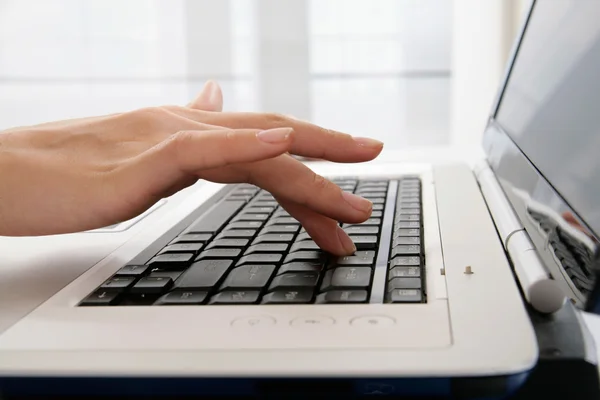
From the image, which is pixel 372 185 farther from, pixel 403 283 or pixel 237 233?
pixel 403 283

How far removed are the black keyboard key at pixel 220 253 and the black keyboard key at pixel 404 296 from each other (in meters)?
0.14

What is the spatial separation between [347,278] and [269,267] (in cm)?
6

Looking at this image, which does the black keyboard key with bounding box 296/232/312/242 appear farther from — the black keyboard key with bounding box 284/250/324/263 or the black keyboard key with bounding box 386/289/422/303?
the black keyboard key with bounding box 386/289/422/303

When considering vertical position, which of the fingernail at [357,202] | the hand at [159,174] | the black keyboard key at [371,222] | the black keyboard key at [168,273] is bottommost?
the black keyboard key at [371,222]

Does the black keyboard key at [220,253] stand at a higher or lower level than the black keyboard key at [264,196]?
higher

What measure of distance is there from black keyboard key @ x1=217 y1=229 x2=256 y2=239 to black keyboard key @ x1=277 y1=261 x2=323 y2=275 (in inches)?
4.1

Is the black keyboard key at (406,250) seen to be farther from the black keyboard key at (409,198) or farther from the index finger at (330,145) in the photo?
the black keyboard key at (409,198)

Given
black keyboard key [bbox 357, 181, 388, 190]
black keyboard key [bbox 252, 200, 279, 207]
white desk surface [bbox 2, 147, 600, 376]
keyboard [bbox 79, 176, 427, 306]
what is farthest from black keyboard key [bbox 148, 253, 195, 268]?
white desk surface [bbox 2, 147, 600, 376]

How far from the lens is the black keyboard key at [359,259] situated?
48 cm

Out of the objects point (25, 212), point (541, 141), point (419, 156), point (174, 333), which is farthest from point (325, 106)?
point (174, 333)

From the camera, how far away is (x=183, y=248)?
0.54m

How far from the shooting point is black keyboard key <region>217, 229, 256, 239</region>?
1.88 ft

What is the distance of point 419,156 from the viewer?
1079mm

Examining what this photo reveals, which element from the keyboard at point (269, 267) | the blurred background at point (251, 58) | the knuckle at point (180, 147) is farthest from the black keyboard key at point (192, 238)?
the blurred background at point (251, 58)
